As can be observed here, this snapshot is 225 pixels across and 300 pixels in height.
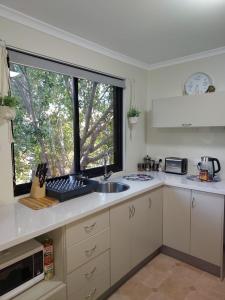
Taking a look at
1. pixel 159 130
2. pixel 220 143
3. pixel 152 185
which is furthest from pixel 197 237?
pixel 159 130

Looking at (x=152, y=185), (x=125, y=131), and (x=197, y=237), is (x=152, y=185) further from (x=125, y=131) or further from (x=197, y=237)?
(x=125, y=131)

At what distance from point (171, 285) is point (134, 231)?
58cm

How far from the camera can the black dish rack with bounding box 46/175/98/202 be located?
1781mm

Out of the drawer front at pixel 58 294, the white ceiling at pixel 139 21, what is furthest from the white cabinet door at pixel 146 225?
the white ceiling at pixel 139 21

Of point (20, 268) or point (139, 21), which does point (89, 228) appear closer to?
point (20, 268)

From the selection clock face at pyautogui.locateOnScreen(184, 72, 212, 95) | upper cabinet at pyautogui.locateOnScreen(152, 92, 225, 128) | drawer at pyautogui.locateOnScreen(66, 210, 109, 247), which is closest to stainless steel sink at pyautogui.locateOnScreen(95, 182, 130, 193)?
drawer at pyautogui.locateOnScreen(66, 210, 109, 247)

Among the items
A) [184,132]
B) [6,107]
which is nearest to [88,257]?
[6,107]

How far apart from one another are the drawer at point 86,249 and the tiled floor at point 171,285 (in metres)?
0.51

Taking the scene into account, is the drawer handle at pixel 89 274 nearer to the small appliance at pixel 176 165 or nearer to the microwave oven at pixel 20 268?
the microwave oven at pixel 20 268

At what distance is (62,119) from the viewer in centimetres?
226

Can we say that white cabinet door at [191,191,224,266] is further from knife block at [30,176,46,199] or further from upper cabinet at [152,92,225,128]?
knife block at [30,176,46,199]

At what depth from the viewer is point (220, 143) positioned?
248 cm

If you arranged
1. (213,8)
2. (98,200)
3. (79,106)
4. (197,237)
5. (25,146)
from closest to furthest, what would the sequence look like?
(213,8)
(98,200)
(25,146)
(197,237)
(79,106)

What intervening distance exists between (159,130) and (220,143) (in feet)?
2.69
